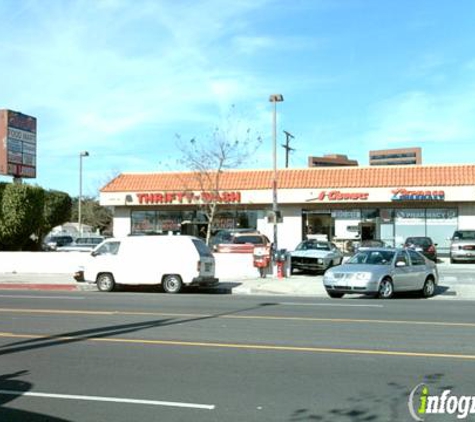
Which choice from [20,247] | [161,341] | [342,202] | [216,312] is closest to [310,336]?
[161,341]

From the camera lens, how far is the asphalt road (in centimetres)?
609

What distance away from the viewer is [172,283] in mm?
20250

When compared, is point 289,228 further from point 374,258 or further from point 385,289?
point 385,289

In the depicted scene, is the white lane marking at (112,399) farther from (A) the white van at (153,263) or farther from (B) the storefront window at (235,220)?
(B) the storefront window at (235,220)

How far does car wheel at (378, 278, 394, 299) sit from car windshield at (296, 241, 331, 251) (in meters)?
9.58

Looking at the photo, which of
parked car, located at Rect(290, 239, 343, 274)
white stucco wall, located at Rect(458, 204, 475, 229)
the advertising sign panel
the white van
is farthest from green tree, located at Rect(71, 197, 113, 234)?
the white van

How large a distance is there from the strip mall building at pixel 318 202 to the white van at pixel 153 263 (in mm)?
18711

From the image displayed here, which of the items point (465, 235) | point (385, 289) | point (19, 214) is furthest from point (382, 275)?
point (465, 235)

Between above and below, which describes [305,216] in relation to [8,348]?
above

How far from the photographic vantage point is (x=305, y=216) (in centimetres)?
4069

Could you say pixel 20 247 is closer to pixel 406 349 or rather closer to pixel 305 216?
pixel 305 216

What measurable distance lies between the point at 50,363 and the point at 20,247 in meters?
22.9

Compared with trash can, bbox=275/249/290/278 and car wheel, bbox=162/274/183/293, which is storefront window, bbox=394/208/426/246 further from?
car wheel, bbox=162/274/183/293

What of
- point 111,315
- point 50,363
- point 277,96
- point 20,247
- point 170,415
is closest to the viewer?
point 170,415
